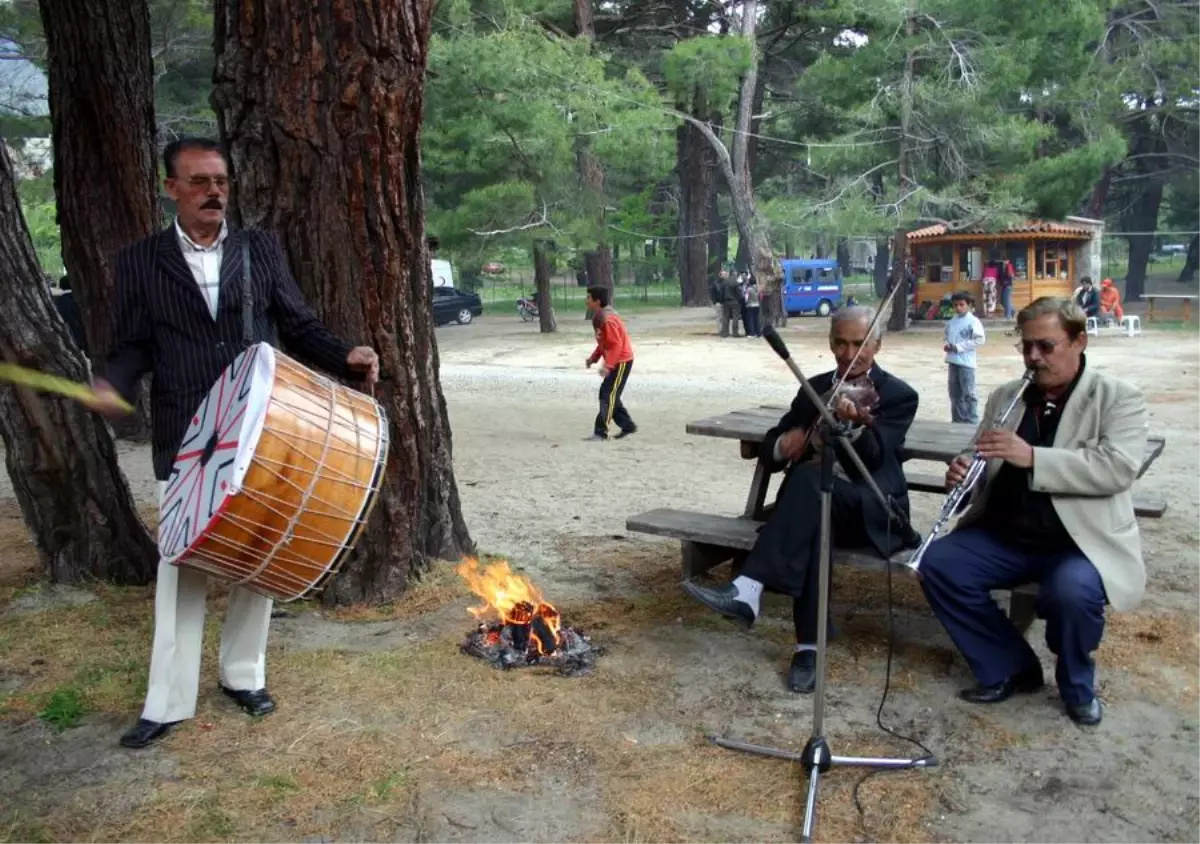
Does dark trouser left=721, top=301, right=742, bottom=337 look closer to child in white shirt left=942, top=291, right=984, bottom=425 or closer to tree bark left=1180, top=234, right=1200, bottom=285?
child in white shirt left=942, top=291, right=984, bottom=425

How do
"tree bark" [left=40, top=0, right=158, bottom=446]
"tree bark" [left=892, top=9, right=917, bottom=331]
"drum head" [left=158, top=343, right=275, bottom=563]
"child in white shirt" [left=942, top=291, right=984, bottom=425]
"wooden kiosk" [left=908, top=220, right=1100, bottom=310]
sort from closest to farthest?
"drum head" [left=158, top=343, right=275, bottom=563]
"tree bark" [left=40, top=0, right=158, bottom=446]
"child in white shirt" [left=942, top=291, right=984, bottom=425]
"tree bark" [left=892, top=9, right=917, bottom=331]
"wooden kiosk" [left=908, top=220, right=1100, bottom=310]

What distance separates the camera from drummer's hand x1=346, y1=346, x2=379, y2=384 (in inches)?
157

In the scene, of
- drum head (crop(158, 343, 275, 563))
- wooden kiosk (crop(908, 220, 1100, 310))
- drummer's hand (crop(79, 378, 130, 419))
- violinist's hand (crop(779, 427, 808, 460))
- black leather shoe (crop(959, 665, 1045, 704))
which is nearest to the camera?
drum head (crop(158, 343, 275, 563))

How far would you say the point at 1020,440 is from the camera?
3.91m

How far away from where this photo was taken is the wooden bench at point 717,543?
4398 mm

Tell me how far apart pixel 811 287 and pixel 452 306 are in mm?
10871

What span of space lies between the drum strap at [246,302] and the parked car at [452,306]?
2881 centimetres

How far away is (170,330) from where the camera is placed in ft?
12.5

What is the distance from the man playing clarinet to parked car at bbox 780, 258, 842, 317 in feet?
97.3

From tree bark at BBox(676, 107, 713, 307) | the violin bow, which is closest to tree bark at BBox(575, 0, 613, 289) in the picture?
tree bark at BBox(676, 107, 713, 307)

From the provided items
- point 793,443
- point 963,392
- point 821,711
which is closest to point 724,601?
point 793,443

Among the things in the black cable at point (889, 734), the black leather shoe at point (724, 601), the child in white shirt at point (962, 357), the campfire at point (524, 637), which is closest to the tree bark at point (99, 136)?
the campfire at point (524, 637)

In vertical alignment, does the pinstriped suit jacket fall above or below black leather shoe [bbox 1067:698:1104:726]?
above

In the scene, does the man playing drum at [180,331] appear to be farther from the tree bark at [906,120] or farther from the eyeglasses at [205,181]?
the tree bark at [906,120]
